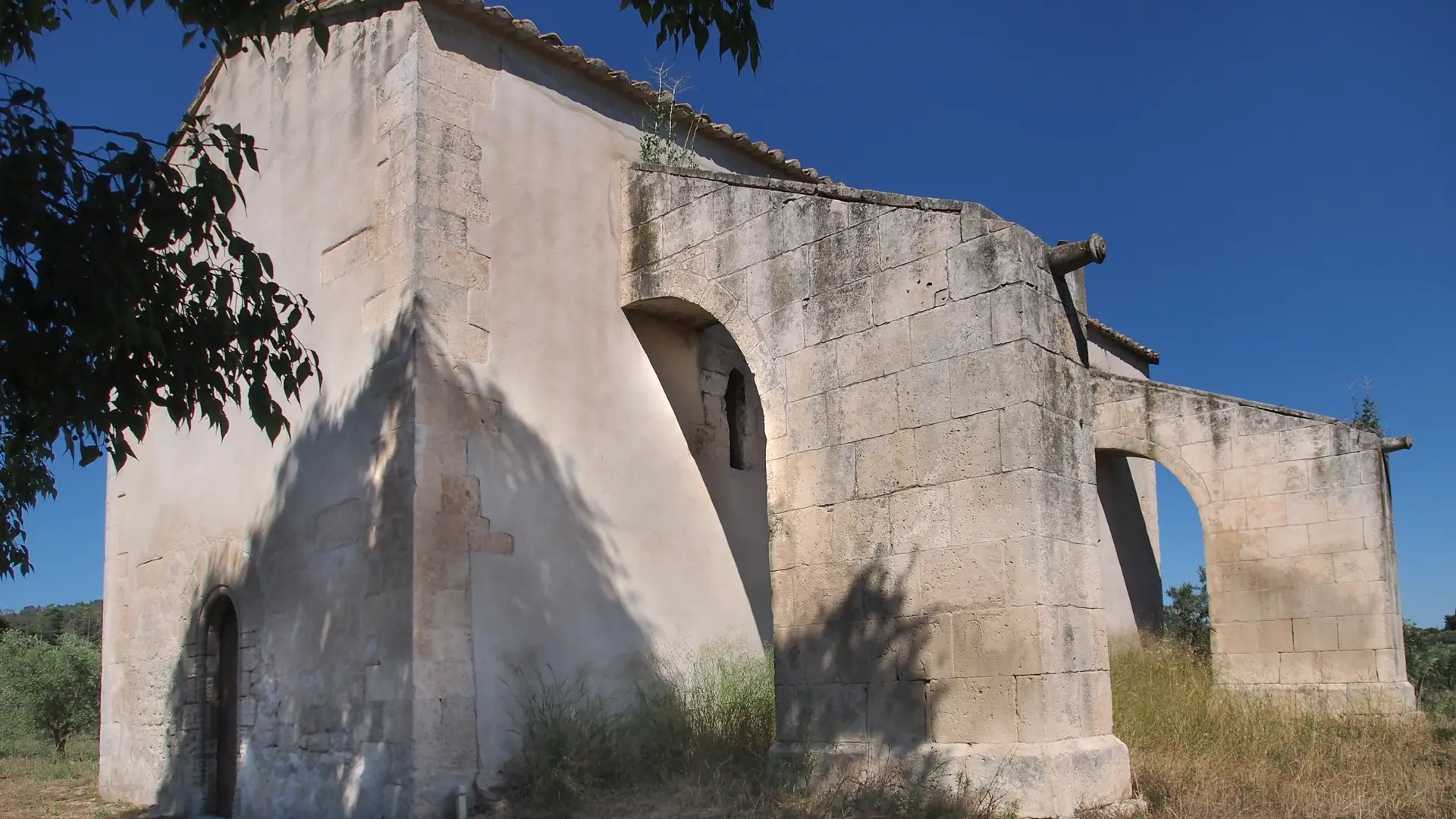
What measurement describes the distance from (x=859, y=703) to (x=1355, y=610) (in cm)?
619

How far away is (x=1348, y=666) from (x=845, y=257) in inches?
258

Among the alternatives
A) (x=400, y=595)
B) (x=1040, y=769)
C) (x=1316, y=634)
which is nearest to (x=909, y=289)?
(x=1040, y=769)

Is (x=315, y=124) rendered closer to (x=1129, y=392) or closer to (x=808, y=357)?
(x=808, y=357)

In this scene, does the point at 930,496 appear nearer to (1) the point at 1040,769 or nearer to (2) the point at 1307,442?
(1) the point at 1040,769

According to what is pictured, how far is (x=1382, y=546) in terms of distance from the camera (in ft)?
32.2

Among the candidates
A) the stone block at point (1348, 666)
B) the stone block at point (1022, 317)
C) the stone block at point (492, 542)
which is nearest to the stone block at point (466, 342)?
the stone block at point (492, 542)

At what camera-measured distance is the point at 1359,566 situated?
9.95 m

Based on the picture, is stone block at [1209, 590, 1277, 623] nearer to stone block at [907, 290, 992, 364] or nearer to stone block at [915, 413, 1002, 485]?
Result: stone block at [915, 413, 1002, 485]

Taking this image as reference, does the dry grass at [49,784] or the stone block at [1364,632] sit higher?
the stone block at [1364,632]

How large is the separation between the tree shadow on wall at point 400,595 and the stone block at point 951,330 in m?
2.64

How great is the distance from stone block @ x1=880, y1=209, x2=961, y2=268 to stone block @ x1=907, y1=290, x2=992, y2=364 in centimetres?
34

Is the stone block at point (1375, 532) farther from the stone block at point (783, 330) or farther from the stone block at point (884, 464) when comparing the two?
the stone block at point (783, 330)

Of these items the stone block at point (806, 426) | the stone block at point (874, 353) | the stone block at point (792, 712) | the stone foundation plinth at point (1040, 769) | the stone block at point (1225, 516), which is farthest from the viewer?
the stone block at point (1225, 516)

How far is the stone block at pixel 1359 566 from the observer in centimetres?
984
